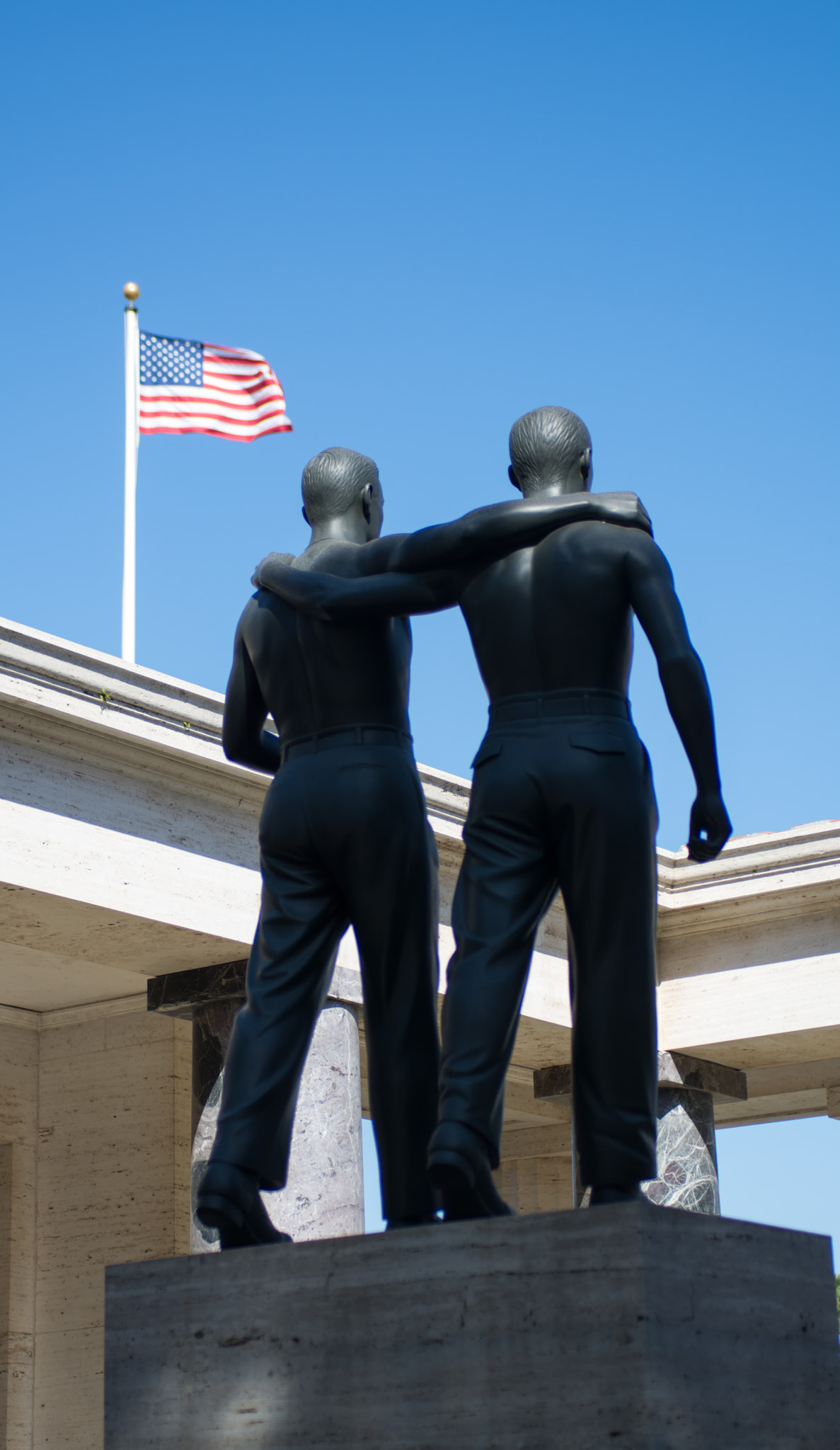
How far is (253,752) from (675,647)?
163 cm

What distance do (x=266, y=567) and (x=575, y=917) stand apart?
1.61 metres

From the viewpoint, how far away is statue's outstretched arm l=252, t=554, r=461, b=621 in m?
5.65

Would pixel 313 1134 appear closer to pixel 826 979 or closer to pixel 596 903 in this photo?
pixel 826 979

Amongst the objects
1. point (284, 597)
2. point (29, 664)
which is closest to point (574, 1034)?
point (284, 597)

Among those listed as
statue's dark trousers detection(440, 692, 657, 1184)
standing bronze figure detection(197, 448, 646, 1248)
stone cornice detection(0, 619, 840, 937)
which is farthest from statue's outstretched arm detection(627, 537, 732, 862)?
stone cornice detection(0, 619, 840, 937)

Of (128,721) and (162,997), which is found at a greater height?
(128,721)

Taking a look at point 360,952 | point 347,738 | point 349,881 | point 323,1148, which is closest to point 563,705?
point 347,738

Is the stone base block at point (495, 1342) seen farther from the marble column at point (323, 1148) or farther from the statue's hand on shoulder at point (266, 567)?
the marble column at point (323, 1148)

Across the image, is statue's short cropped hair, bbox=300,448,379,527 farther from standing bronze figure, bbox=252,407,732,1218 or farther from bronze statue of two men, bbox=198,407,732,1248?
standing bronze figure, bbox=252,407,732,1218

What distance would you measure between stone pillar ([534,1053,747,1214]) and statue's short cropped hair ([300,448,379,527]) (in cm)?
990

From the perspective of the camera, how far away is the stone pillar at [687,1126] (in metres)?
15.3

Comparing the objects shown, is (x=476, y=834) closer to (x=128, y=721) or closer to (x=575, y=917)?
(x=575, y=917)

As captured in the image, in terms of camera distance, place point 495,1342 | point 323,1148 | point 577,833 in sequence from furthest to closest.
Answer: point 323,1148 < point 577,833 < point 495,1342

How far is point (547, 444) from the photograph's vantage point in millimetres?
5789
